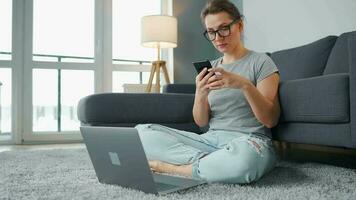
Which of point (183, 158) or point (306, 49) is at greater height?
point (306, 49)

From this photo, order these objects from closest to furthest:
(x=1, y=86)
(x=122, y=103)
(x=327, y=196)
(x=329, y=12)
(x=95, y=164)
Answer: (x=327, y=196), (x=95, y=164), (x=122, y=103), (x=329, y=12), (x=1, y=86)

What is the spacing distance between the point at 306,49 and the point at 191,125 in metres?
0.83

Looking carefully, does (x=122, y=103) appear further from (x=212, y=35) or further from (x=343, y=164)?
(x=343, y=164)

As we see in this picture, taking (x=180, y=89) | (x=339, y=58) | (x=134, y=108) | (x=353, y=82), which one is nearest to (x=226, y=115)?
(x=353, y=82)

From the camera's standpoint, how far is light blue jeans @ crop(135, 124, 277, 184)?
3.58ft

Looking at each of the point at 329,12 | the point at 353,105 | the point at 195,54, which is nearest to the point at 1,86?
the point at 195,54

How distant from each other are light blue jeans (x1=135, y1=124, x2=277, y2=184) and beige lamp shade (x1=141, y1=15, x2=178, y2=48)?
195 centimetres

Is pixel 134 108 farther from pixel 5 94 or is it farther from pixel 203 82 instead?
pixel 5 94

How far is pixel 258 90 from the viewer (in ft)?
4.09

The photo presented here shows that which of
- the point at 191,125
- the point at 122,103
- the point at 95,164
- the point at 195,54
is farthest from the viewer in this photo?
the point at 195,54

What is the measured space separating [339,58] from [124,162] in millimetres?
1386

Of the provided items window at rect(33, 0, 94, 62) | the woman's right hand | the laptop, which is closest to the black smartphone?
the woman's right hand

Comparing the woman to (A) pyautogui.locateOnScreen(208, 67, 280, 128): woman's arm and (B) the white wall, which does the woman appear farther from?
(B) the white wall

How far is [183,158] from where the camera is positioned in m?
1.22
